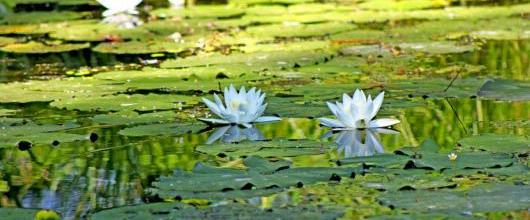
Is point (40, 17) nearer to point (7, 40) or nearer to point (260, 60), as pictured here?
point (7, 40)

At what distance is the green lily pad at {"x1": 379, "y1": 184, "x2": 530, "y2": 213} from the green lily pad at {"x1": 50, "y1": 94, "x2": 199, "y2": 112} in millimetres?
1718

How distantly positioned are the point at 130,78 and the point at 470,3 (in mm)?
4056

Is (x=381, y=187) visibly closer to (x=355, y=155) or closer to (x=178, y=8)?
(x=355, y=155)

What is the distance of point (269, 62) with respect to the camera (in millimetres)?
5602

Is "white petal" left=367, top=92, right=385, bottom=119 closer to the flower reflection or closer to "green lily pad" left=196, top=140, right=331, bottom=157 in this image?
the flower reflection

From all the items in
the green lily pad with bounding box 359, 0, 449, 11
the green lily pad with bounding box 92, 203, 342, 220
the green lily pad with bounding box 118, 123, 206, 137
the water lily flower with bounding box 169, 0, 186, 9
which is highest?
the water lily flower with bounding box 169, 0, 186, 9

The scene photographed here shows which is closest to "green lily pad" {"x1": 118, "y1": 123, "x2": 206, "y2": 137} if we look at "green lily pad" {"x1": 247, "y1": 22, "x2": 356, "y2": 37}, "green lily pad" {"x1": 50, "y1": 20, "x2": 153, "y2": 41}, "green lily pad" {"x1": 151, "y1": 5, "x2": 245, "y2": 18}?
"green lily pad" {"x1": 247, "y1": 22, "x2": 356, "y2": 37}

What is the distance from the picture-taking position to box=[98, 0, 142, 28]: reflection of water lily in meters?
7.72

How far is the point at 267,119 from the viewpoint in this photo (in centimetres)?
404

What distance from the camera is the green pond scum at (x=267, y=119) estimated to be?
2.87m

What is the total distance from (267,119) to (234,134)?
0.67 feet

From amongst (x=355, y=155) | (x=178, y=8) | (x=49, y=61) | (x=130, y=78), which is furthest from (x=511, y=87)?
(x=178, y=8)

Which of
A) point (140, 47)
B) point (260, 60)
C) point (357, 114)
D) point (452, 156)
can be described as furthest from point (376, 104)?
point (140, 47)

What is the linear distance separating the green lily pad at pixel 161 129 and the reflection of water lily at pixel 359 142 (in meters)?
0.51
